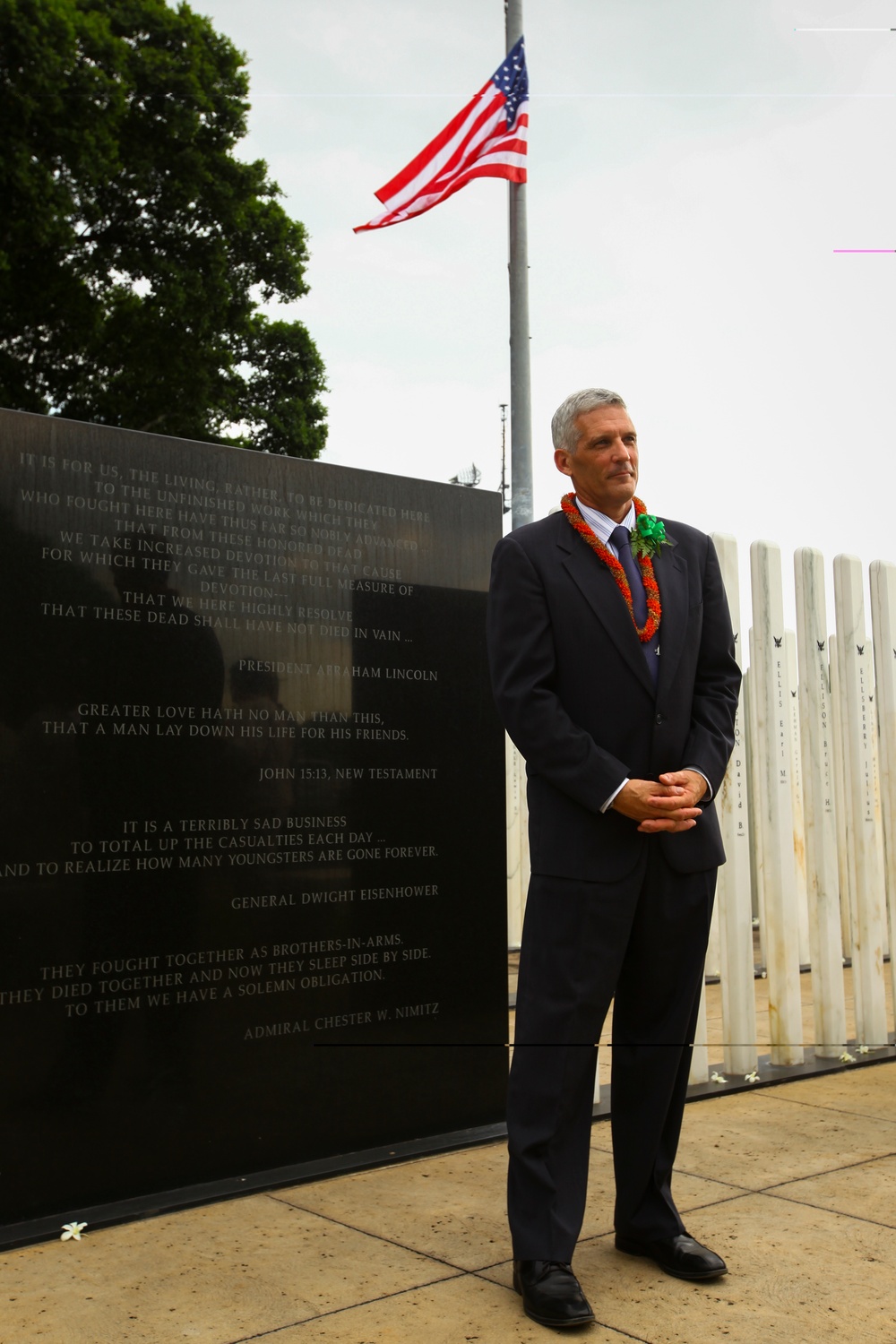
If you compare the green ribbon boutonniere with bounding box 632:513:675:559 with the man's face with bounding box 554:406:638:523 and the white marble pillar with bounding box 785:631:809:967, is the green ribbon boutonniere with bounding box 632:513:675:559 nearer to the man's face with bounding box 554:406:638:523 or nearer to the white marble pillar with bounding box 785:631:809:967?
the man's face with bounding box 554:406:638:523

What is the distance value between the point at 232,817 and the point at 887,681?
3.62 metres

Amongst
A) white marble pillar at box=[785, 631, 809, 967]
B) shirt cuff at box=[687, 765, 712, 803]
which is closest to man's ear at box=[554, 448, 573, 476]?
shirt cuff at box=[687, 765, 712, 803]

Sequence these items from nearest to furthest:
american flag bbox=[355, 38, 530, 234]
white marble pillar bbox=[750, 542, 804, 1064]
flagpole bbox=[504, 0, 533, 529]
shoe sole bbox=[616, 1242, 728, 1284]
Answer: shoe sole bbox=[616, 1242, 728, 1284] → white marble pillar bbox=[750, 542, 804, 1064] → american flag bbox=[355, 38, 530, 234] → flagpole bbox=[504, 0, 533, 529]

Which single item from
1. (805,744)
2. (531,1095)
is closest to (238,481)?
(531,1095)

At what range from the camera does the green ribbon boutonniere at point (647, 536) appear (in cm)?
348

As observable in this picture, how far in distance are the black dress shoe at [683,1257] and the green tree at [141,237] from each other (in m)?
16.7

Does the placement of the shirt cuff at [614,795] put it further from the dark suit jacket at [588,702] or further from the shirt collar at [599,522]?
the shirt collar at [599,522]

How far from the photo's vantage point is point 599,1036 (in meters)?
3.31

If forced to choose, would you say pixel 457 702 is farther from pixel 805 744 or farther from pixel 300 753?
pixel 805 744

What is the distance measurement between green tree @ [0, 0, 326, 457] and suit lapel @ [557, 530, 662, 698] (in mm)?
16196

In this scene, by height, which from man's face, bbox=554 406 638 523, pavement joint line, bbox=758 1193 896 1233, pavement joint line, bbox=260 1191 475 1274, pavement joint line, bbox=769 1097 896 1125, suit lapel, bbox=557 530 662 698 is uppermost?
man's face, bbox=554 406 638 523

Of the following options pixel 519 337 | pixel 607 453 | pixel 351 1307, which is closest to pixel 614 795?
pixel 607 453

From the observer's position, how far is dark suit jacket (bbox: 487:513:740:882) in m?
3.24

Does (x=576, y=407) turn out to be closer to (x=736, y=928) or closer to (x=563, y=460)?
(x=563, y=460)
